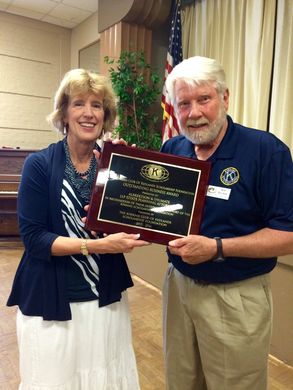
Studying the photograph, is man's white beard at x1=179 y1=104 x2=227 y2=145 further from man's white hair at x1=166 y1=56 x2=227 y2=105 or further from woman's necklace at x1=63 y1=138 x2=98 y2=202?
woman's necklace at x1=63 y1=138 x2=98 y2=202

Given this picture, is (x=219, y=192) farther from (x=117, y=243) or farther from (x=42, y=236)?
(x=42, y=236)

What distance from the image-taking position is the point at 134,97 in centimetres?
379

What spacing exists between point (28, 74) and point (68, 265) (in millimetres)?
5128

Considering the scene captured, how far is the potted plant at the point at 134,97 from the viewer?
3.69 metres

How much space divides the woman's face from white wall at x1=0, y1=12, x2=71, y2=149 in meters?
4.70

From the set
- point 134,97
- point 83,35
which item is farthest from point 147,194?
point 83,35

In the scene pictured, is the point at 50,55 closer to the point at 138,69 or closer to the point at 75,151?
the point at 138,69

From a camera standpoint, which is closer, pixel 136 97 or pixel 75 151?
pixel 75 151

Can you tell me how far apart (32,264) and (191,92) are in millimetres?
857

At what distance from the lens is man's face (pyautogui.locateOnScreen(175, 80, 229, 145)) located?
1209 mm

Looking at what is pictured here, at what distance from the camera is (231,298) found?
1245mm

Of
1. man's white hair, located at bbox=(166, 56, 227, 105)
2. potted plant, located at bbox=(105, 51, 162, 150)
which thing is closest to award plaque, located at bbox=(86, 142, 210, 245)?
man's white hair, located at bbox=(166, 56, 227, 105)

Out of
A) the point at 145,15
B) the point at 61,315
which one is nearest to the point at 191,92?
the point at 61,315

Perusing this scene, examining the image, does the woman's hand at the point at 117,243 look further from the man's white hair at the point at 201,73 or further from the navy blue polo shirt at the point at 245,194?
the man's white hair at the point at 201,73
